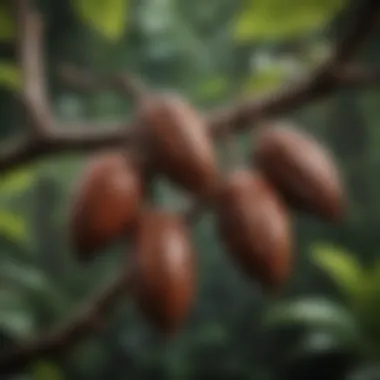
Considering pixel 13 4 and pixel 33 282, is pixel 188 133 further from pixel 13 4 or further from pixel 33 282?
pixel 33 282

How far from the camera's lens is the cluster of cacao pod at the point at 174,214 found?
0.38m

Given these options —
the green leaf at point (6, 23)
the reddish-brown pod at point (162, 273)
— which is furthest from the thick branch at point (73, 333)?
the green leaf at point (6, 23)

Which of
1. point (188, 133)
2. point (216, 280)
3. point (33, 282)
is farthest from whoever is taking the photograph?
point (216, 280)

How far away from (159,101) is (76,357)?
1.72ft

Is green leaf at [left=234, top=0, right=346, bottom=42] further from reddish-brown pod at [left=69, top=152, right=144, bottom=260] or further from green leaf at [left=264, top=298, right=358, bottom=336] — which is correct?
green leaf at [left=264, top=298, right=358, bottom=336]

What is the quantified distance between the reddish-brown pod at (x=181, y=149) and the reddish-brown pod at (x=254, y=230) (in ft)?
0.04

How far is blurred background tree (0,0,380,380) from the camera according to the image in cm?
84

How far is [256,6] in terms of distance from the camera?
1.26 ft

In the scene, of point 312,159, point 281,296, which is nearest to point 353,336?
point 281,296

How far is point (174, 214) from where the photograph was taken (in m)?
0.42

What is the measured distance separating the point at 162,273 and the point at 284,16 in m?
0.11

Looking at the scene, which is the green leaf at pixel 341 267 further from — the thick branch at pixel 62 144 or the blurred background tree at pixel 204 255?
the thick branch at pixel 62 144

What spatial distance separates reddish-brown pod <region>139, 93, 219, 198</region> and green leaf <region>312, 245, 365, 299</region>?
46 cm

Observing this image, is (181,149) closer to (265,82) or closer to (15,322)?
(265,82)
